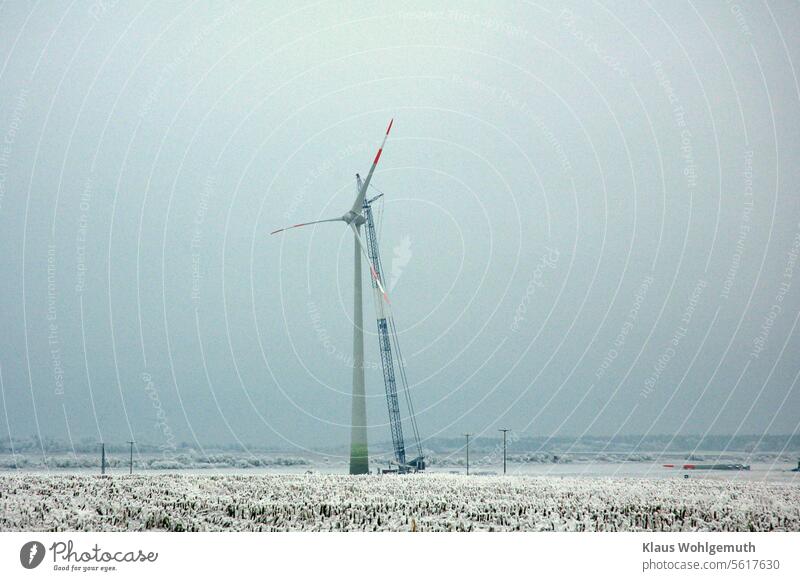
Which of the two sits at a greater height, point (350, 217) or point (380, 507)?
point (350, 217)

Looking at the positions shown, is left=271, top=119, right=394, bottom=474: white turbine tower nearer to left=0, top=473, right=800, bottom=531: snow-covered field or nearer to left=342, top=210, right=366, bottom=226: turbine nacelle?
left=342, top=210, right=366, bottom=226: turbine nacelle

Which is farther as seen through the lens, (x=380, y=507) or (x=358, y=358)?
(x=358, y=358)

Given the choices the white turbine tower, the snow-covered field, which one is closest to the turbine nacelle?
the white turbine tower

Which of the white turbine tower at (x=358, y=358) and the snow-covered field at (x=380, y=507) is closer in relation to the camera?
the snow-covered field at (x=380, y=507)

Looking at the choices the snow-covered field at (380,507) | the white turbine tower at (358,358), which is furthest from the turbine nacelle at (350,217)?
the snow-covered field at (380,507)

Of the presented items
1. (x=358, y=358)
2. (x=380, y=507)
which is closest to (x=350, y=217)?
(x=358, y=358)

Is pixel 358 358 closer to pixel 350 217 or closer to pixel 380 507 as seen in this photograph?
pixel 350 217

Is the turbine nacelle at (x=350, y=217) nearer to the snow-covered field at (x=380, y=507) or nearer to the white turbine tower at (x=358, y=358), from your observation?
the white turbine tower at (x=358, y=358)
